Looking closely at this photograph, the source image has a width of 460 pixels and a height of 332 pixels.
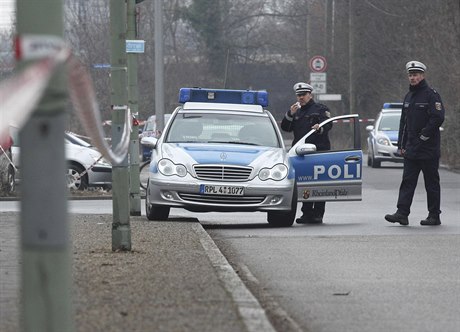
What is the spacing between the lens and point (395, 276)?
10641 millimetres

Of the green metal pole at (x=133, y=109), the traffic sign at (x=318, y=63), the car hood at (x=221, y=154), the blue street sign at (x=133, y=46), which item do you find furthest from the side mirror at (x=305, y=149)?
the traffic sign at (x=318, y=63)

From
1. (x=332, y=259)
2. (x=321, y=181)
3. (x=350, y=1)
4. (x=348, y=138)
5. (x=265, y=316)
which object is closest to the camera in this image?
(x=265, y=316)

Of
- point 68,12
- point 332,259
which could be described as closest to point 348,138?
point 68,12

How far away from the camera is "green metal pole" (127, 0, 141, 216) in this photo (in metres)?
17.3

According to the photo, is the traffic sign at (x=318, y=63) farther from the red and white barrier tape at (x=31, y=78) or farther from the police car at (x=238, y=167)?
the red and white barrier tape at (x=31, y=78)

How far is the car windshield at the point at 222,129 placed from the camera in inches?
680

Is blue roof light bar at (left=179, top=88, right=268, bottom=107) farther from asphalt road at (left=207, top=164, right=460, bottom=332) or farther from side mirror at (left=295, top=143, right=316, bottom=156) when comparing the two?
side mirror at (left=295, top=143, right=316, bottom=156)

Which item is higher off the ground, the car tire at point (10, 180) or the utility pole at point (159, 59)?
the utility pole at point (159, 59)

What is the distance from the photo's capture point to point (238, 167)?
16.1 meters

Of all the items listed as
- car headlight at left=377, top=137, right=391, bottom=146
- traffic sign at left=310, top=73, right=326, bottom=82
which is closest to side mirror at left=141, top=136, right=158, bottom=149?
car headlight at left=377, top=137, right=391, bottom=146

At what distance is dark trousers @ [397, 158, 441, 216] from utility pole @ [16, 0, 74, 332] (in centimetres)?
1119

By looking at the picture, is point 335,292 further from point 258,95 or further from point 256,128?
point 258,95

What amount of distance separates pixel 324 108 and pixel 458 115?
61.2 feet

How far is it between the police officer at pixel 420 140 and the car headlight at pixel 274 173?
1.33 m
